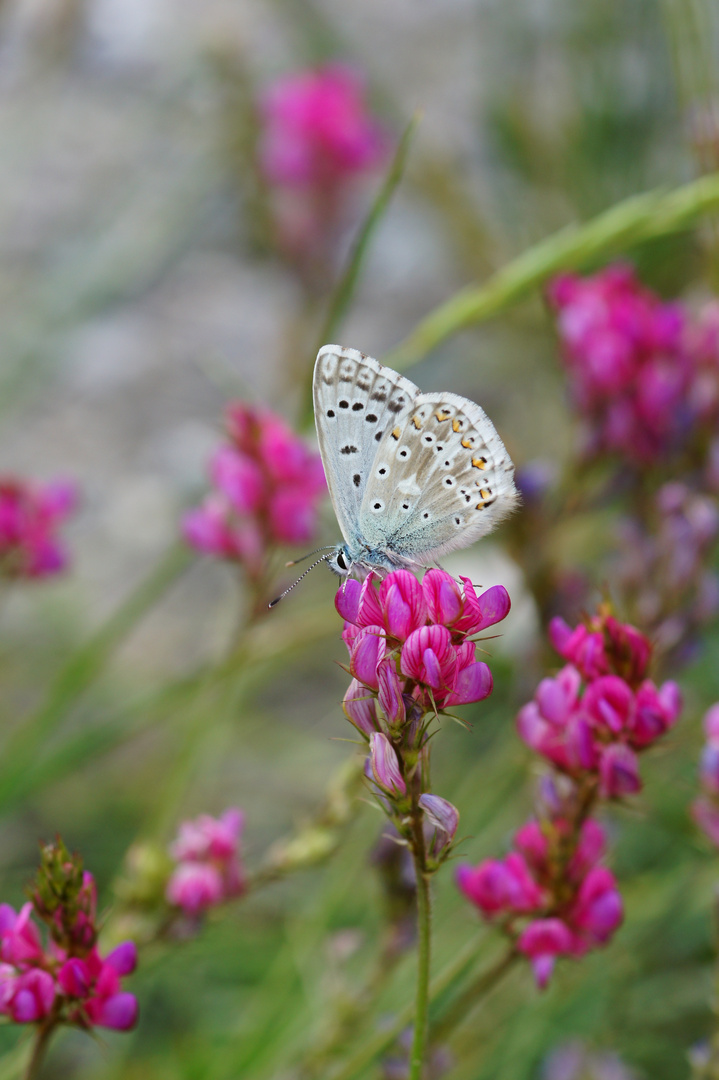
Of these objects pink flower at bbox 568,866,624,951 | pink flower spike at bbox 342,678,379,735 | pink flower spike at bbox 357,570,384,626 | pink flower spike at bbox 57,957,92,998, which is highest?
pink flower spike at bbox 357,570,384,626

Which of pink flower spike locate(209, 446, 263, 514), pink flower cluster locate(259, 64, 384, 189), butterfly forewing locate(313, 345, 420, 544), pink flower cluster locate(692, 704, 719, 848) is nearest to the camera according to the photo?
pink flower cluster locate(692, 704, 719, 848)

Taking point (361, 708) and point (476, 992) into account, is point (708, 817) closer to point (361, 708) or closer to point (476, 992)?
point (476, 992)

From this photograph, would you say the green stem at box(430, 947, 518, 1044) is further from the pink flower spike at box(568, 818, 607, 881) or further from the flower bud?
the flower bud

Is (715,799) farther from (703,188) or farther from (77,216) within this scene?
(77,216)

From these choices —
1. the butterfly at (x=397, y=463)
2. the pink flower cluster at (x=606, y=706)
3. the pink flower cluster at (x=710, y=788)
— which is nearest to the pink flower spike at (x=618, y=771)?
the pink flower cluster at (x=606, y=706)

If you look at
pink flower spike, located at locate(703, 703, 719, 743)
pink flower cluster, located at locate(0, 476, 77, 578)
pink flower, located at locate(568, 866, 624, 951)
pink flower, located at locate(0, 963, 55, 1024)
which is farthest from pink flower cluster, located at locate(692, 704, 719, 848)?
pink flower cluster, located at locate(0, 476, 77, 578)

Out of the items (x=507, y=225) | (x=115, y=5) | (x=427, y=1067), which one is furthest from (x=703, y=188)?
(x=115, y=5)
